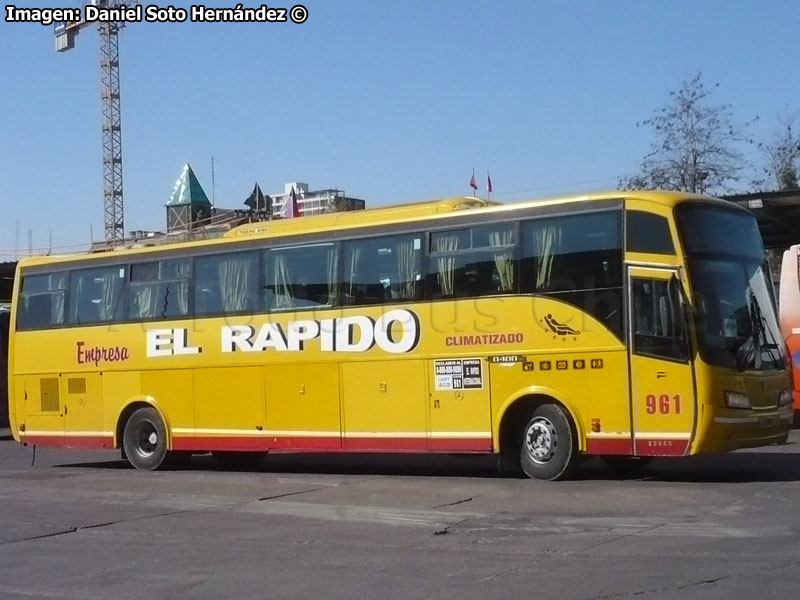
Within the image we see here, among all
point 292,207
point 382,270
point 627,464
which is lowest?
point 627,464

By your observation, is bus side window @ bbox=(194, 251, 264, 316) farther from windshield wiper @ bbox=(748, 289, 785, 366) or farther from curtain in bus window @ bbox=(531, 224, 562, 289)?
windshield wiper @ bbox=(748, 289, 785, 366)

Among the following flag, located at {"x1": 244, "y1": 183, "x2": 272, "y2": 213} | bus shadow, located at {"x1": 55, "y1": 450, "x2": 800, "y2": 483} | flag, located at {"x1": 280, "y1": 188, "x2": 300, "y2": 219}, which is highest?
flag, located at {"x1": 244, "y1": 183, "x2": 272, "y2": 213}

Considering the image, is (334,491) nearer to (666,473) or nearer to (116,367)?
(666,473)

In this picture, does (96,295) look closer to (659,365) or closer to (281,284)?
(281,284)

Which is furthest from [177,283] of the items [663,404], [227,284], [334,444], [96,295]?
[663,404]

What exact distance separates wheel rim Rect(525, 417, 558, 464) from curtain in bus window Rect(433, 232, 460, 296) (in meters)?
2.13

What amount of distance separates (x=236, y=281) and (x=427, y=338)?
371 centimetres

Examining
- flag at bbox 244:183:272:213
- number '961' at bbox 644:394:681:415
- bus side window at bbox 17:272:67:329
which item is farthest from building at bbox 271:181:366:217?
number '961' at bbox 644:394:681:415

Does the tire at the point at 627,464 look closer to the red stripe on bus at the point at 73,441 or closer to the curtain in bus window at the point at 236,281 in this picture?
the curtain in bus window at the point at 236,281

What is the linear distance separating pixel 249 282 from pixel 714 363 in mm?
7493

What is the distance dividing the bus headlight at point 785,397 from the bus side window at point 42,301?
12.3m

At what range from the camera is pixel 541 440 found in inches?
590

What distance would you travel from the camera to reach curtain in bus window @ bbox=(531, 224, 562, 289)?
1476 cm

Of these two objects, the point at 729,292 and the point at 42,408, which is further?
the point at 42,408
